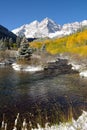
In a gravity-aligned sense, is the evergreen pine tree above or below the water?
above

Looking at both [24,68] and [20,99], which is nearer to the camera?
[20,99]

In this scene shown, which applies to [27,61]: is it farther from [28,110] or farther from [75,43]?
[75,43]

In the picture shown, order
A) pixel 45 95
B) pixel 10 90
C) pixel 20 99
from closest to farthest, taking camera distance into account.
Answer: pixel 20 99 → pixel 45 95 → pixel 10 90

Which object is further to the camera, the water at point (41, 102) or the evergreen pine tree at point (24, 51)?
the evergreen pine tree at point (24, 51)

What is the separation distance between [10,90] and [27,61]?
48043mm

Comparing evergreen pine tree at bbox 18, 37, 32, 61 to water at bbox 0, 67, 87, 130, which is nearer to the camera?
water at bbox 0, 67, 87, 130

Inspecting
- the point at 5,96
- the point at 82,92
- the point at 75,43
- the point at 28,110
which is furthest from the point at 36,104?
the point at 75,43

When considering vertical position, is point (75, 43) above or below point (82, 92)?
above

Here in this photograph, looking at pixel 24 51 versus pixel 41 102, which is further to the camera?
pixel 24 51

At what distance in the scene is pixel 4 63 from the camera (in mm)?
112062

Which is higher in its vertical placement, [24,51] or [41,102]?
[24,51]

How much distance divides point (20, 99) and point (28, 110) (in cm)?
684

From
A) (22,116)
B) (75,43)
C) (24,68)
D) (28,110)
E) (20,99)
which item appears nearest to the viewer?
(22,116)

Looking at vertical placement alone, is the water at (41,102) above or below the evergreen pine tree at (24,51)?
below
